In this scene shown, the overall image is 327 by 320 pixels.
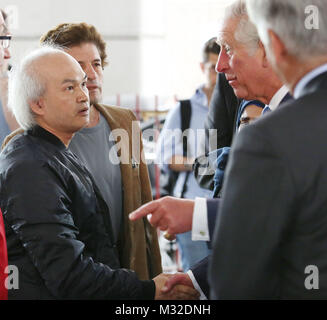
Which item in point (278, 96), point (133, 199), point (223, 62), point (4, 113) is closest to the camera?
point (278, 96)

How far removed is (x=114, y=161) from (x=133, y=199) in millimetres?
172

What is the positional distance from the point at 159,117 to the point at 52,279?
424 cm

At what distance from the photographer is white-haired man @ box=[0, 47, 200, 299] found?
1688 millimetres

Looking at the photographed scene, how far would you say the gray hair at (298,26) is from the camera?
43.7 inches

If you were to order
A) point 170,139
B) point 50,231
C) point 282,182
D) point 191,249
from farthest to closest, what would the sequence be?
point 170,139, point 191,249, point 50,231, point 282,182

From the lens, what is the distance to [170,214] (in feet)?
4.92

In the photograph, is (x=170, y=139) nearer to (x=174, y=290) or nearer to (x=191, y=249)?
(x=191, y=249)

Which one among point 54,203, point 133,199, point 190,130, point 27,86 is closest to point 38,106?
point 27,86

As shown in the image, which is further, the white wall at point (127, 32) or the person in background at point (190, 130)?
the white wall at point (127, 32)

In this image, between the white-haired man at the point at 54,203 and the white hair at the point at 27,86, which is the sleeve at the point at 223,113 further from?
the white hair at the point at 27,86

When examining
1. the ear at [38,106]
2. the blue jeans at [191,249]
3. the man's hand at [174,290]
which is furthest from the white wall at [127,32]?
the man's hand at [174,290]

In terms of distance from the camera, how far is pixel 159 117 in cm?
585

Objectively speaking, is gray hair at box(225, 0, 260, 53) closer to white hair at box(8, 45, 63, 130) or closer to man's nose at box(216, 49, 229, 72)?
man's nose at box(216, 49, 229, 72)
